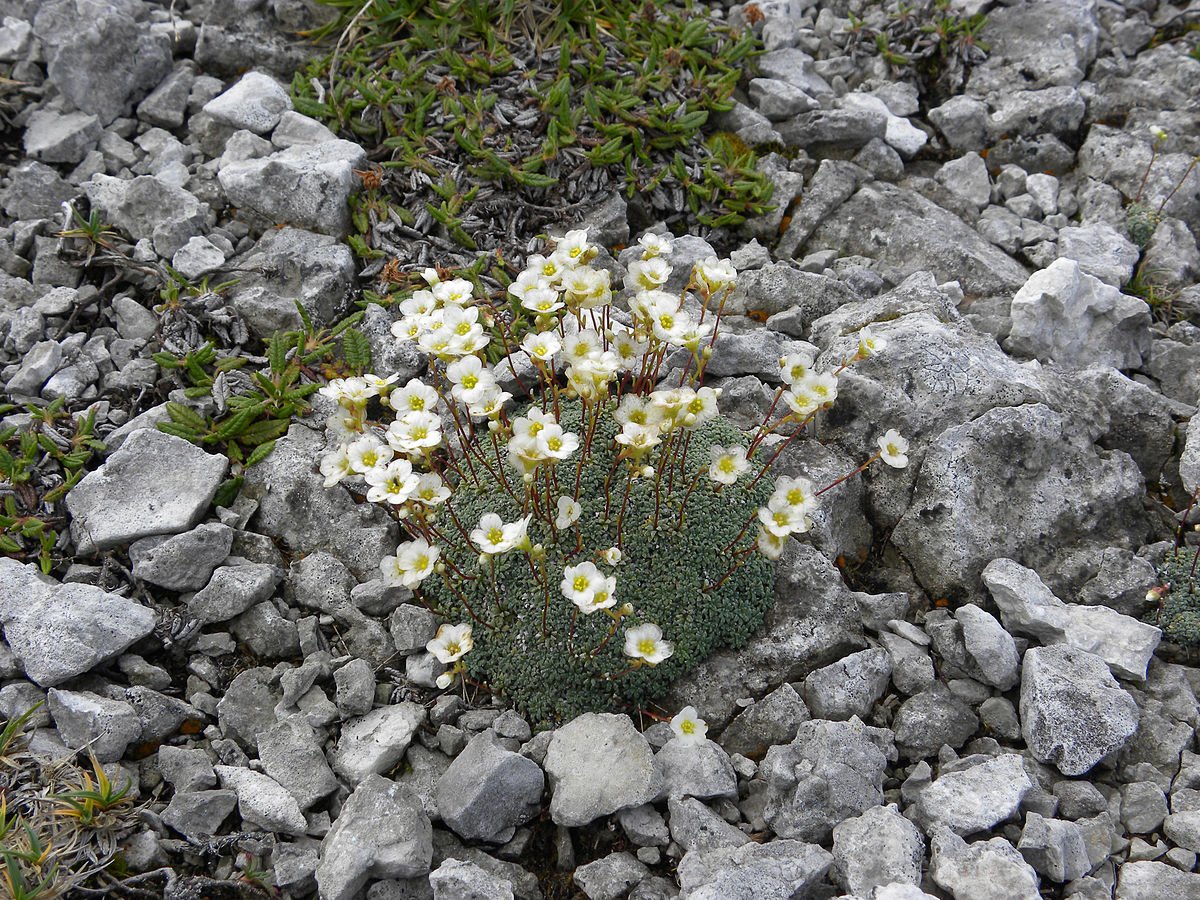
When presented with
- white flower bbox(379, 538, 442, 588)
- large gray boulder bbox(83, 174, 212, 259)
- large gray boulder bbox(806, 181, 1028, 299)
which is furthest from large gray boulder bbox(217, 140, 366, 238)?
large gray boulder bbox(806, 181, 1028, 299)

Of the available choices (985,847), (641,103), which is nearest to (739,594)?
(985,847)

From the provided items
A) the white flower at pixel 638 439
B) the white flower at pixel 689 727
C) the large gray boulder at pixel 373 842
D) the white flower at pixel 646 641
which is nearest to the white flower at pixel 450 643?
the large gray boulder at pixel 373 842

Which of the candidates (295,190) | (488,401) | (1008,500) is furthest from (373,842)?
(295,190)

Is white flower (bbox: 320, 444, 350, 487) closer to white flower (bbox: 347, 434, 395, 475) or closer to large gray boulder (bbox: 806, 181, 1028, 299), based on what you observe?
white flower (bbox: 347, 434, 395, 475)

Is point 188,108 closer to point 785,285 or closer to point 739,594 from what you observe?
point 785,285

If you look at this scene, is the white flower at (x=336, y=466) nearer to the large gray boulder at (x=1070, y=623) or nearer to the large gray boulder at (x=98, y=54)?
the large gray boulder at (x=1070, y=623)
